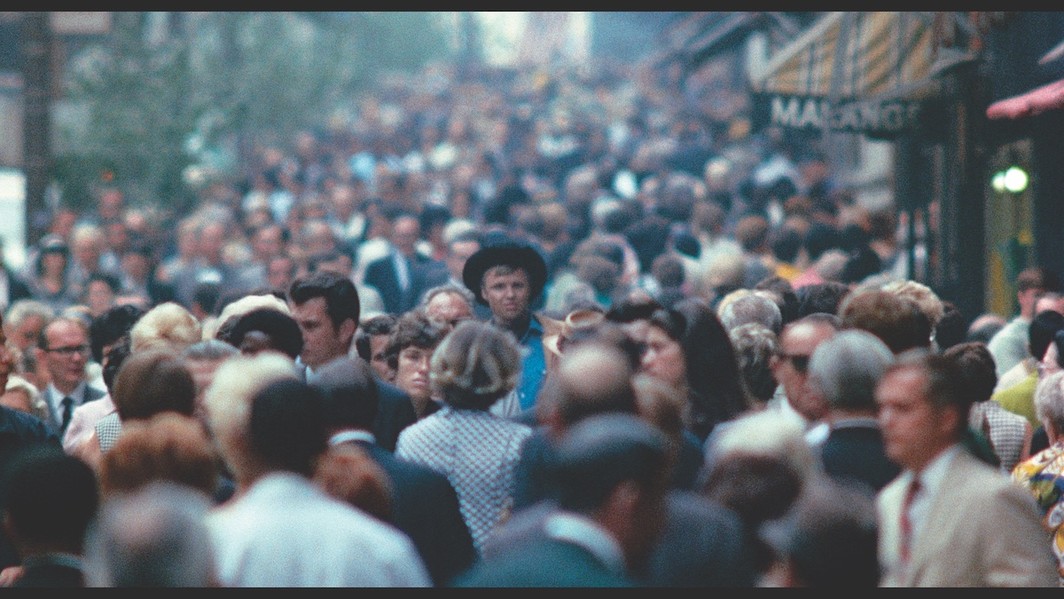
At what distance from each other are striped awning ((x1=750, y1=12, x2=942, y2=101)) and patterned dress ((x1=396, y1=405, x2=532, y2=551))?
386 inches

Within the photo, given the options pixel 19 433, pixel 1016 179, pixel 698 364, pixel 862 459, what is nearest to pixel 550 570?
pixel 862 459

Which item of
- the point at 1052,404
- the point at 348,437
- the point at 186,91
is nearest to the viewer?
the point at 348,437

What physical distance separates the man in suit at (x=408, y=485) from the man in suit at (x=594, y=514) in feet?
5.73

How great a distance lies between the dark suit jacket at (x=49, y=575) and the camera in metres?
4.52

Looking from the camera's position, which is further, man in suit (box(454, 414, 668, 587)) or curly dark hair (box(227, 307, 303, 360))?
curly dark hair (box(227, 307, 303, 360))

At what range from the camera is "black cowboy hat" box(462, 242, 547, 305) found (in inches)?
364

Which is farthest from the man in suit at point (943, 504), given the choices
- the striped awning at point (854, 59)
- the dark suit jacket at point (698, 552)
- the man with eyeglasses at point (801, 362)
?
the striped awning at point (854, 59)

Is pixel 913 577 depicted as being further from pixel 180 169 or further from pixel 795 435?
pixel 180 169

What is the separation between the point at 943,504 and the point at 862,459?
753 mm

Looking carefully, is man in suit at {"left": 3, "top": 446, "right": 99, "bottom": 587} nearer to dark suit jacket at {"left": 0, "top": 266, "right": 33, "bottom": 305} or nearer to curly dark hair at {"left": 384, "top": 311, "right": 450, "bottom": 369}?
curly dark hair at {"left": 384, "top": 311, "right": 450, "bottom": 369}

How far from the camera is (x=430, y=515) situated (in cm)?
576

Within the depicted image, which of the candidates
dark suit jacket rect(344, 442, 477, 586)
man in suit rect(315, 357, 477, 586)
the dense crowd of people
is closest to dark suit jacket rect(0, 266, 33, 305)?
the dense crowd of people

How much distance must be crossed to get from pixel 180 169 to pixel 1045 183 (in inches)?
500

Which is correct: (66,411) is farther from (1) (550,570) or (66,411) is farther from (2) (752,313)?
(1) (550,570)
